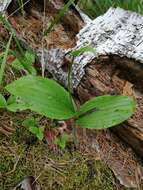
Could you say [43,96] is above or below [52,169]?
above

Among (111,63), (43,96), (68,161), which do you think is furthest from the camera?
(111,63)

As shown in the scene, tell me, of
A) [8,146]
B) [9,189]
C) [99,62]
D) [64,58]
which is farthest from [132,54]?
[9,189]

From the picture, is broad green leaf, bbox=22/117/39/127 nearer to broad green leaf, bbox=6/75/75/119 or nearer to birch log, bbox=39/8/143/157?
broad green leaf, bbox=6/75/75/119

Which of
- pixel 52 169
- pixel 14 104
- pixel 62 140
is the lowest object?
pixel 52 169

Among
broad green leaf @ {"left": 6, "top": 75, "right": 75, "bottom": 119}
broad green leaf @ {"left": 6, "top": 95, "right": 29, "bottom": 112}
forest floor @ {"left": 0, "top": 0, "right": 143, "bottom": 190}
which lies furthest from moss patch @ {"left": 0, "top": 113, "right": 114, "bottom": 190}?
broad green leaf @ {"left": 6, "top": 75, "right": 75, "bottom": 119}

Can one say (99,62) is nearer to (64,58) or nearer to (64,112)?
(64,58)

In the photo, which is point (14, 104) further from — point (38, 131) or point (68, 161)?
point (68, 161)

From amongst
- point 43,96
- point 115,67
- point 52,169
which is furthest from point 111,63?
point 52,169
